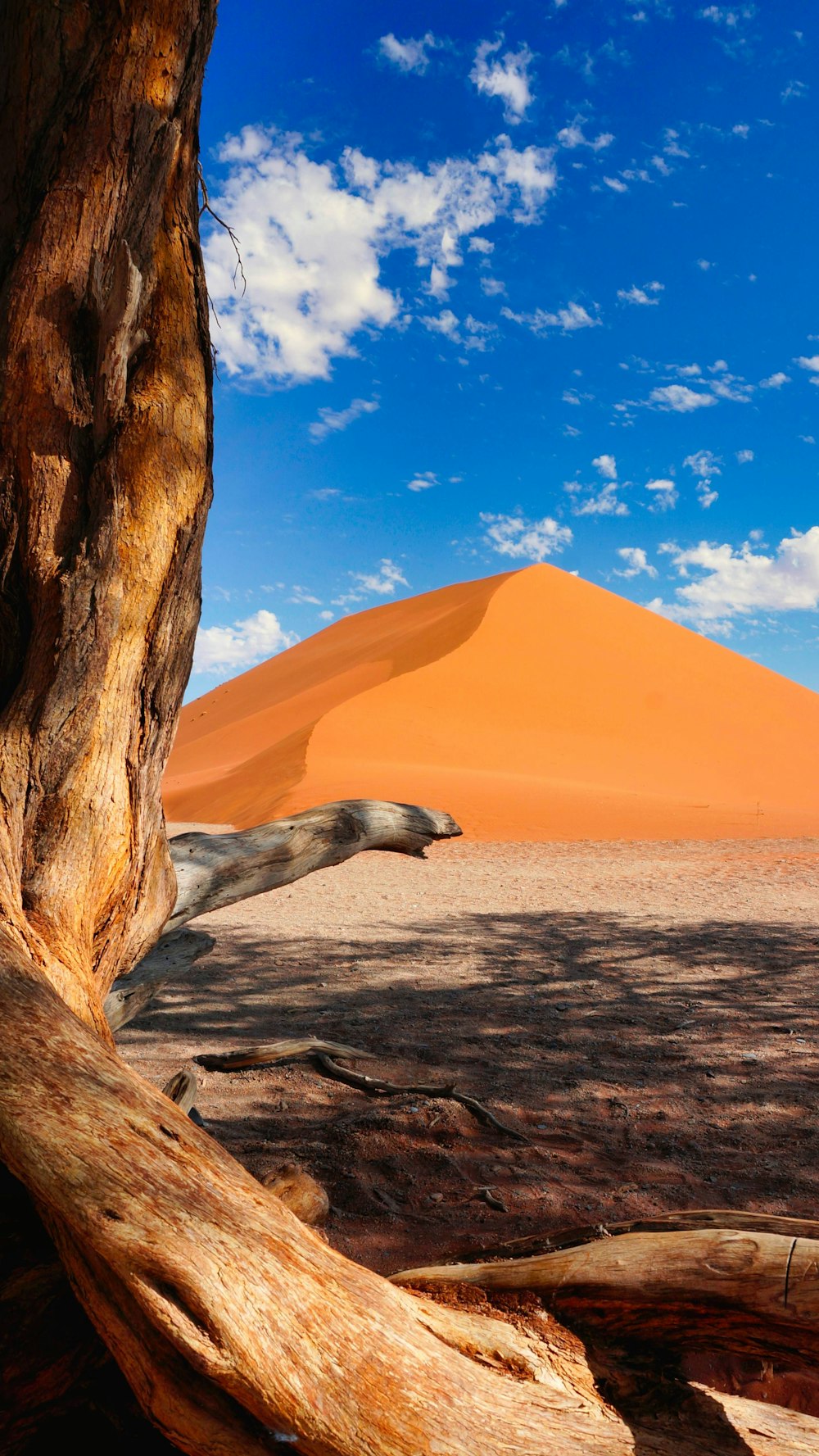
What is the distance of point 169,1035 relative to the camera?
5.14 meters

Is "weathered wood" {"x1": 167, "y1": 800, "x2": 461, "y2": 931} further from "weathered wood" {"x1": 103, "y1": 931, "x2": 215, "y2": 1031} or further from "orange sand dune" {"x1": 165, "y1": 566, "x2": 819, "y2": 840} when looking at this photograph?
"orange sand dune" {"x1": 165, "y1": 566, "x2": 819, "y2": 840}

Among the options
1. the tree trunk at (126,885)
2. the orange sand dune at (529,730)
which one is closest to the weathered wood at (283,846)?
the tree trunk at (126,885)

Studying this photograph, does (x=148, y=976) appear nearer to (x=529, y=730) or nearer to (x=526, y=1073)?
(x=526, y=1073)

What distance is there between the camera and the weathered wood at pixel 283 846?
3199 millimetres

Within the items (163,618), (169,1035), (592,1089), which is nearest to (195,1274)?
(163,618)

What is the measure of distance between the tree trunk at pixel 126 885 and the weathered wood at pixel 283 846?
1.42ft

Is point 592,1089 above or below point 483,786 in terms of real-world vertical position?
below

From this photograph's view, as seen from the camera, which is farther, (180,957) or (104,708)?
(180,957)

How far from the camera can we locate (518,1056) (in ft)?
15.8

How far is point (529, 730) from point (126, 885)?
33641 millimetres

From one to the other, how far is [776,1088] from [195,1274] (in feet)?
12.6

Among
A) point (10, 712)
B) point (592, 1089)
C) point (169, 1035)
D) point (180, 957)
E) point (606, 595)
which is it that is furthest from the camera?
point (606, 595)

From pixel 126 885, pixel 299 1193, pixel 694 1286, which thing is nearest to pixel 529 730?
pixel 126 885

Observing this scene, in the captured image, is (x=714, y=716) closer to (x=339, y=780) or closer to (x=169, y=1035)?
(x=339, y=780)
